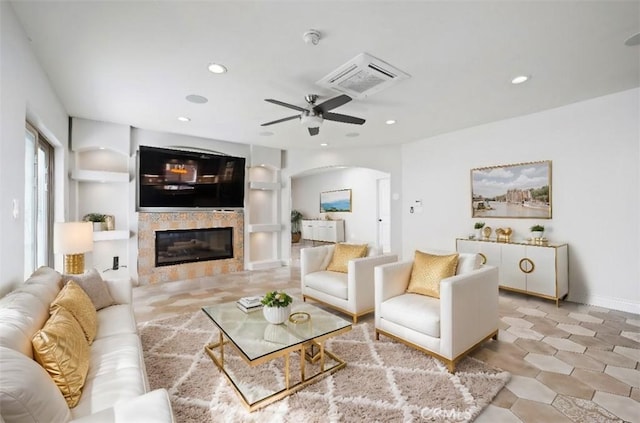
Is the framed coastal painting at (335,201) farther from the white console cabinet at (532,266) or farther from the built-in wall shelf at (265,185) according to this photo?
the white console cabinet at (532,266)

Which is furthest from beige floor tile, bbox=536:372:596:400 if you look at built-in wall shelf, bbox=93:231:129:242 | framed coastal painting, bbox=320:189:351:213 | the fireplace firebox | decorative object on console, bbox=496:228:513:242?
framed coastal painting, bbox=320:189:351:213

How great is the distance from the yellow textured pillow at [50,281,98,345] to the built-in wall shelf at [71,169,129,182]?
299cm

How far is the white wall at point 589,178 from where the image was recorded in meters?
3.48

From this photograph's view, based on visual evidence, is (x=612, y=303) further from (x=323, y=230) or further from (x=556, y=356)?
(x=323, y=230)

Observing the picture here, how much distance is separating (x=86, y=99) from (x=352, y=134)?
3.74 m

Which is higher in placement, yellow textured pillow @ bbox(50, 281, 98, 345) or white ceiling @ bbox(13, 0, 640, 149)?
white ceiling @ bbox(13, 0, 640, 149)

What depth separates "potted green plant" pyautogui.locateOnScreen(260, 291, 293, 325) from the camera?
2.27m

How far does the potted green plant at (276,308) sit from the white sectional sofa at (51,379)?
85 centimetres

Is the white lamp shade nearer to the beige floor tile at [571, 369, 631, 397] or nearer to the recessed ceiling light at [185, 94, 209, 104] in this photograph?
the recessed ceiling light at [185, 94, 209, 104]

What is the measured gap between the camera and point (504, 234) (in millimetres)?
4359

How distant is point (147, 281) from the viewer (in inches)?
197

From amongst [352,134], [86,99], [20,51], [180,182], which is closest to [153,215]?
[180,182]

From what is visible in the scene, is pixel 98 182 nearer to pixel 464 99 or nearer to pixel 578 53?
pixel 464 99

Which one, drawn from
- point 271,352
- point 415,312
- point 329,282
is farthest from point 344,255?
point 271,352
